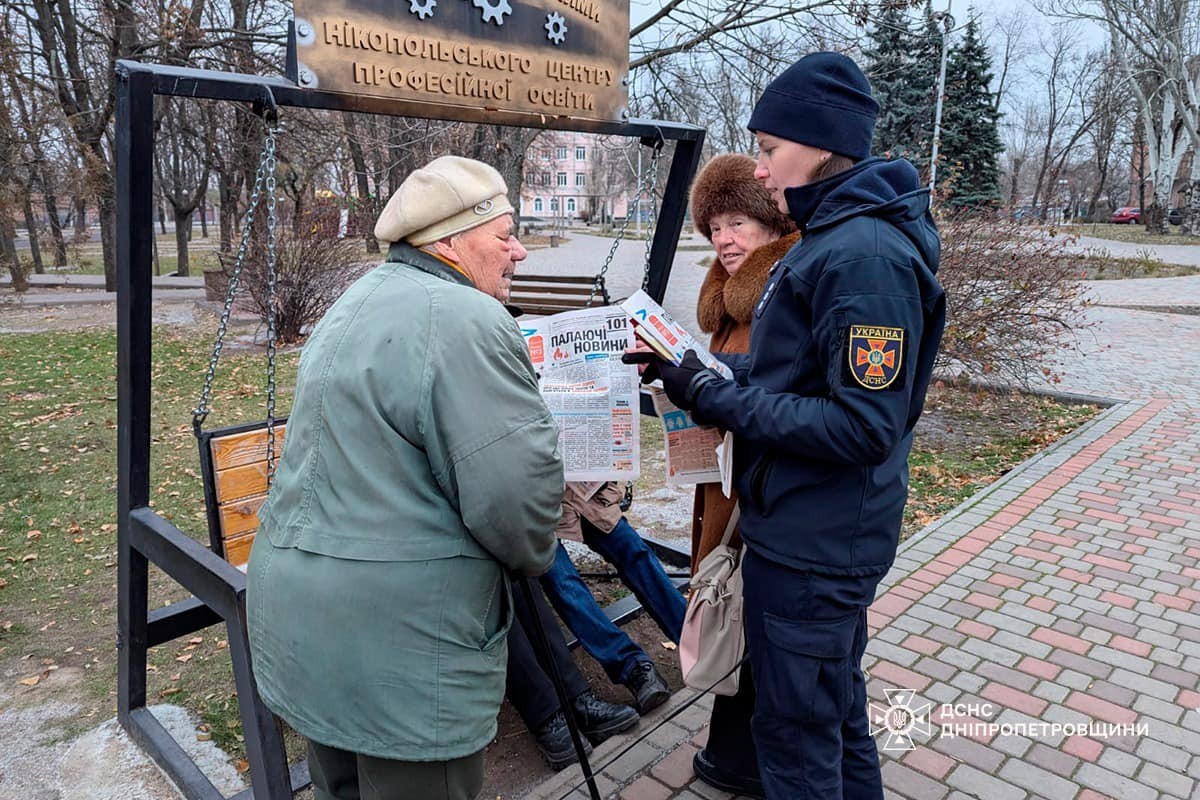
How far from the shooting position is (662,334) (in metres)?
2.18

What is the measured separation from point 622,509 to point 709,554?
1.02m

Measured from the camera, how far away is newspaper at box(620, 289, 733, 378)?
215 cm

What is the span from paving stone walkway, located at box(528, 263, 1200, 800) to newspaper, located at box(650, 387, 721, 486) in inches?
40.5

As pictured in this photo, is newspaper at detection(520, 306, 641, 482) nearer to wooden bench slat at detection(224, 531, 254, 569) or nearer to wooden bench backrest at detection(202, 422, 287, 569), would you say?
wooden bench backrest at detection(202, 422, 287, 569)

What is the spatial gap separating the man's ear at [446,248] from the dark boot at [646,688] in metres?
1.90

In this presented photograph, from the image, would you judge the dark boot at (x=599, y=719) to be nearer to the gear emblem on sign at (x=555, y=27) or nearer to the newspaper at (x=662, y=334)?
the newspaper at (x=662, y=334)

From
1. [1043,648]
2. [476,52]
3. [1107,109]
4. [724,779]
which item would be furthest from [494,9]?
[1107,109]

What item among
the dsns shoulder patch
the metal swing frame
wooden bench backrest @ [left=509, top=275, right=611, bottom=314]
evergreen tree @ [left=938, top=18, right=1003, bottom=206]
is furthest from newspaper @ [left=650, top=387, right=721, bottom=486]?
evergreen tree @ [left=938, top=18, right=1003, bottom=206]

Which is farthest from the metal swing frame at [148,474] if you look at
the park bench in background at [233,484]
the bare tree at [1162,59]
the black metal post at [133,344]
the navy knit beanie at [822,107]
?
the bare tree at [1162,59]

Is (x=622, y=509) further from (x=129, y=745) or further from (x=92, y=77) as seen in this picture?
(x=92, y=77)

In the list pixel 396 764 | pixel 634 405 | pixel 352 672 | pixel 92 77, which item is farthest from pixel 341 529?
pixel 92 77

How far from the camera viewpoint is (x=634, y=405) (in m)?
2.77

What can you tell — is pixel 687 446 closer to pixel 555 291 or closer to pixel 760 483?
pixel 760 483

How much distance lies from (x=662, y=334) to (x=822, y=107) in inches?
26.8
